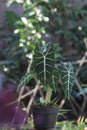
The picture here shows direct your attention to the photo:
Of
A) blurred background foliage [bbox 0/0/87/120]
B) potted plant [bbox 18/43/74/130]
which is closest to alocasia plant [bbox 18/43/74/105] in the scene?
potted plant [bbox 18/43/74/130]

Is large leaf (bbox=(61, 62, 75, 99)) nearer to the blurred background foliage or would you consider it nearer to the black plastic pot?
the black plastic pot

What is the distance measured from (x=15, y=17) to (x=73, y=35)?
760mm

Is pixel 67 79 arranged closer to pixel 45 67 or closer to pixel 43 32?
pixel 45 67

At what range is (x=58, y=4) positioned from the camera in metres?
4.54

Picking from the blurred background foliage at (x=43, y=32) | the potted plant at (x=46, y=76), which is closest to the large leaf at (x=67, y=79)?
the potted plant at (x=46, y=76)

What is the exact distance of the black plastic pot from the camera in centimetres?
165

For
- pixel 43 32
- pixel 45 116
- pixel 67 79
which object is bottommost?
pixel 45 116

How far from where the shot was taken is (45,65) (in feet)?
5.32

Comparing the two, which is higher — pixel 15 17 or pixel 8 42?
pixel 15 17

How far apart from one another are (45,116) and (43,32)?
2557 mm

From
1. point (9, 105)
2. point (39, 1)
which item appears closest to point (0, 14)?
point (39, 1)

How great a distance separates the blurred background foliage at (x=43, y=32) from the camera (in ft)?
13.8

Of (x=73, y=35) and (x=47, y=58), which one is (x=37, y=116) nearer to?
(x=47, y=58)

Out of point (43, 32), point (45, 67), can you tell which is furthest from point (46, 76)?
point (43, 32)
